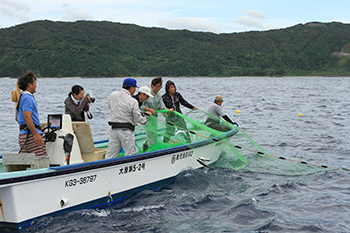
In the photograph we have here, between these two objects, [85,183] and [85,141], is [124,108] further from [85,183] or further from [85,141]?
[85,183]

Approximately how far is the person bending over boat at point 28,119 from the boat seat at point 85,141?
105 cm

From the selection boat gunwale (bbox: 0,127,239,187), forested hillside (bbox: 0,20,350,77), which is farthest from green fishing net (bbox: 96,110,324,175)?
forested hillside (bbox: 0,20,350,77)

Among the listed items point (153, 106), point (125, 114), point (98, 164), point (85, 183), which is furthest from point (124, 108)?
point (153, 106)

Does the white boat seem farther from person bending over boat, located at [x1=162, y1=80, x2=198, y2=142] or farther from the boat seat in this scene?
person bending over boat, located at [x1=162, y1=80, x2=198, y2=142]

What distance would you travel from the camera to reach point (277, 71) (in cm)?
16325

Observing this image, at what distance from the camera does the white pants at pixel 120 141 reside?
6.88 metres

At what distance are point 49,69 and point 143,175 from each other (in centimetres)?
13586

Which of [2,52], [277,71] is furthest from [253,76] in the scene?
[2,52]

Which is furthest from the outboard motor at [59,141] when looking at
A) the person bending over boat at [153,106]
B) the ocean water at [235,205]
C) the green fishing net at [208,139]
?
the person bending over boat at [153,106]

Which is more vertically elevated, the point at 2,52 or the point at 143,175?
the point at 2,52

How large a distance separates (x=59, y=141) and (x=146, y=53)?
176m

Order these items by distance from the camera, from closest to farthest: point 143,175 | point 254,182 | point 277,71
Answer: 1. point 143,175
2. point 254,182
3. point 277,71

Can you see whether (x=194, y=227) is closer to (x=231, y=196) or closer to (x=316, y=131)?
(x=231, y=196)

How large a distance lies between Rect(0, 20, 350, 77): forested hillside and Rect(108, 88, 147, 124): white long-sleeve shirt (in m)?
131
